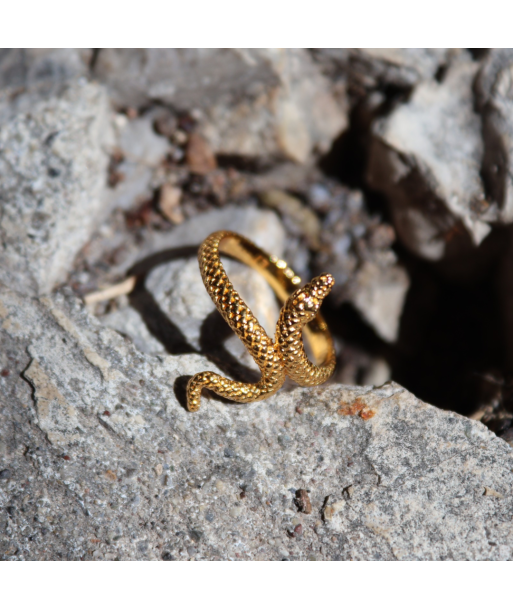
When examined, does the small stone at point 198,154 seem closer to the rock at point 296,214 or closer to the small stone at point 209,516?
the rock at point 296,214

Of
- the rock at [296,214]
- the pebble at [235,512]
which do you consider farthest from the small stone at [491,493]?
the rock at [296,214]


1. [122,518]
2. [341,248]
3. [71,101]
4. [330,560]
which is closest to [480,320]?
[341,248]

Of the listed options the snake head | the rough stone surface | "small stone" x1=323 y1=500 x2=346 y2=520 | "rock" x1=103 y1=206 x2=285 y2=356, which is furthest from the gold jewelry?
"small stone" x1=323 y1=500 x2=346 y2=520

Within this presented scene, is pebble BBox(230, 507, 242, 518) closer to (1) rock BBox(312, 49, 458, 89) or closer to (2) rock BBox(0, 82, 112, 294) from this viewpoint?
(2) rock BBox(0, 82, 112, 294)

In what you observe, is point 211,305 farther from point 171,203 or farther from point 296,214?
point 296,214

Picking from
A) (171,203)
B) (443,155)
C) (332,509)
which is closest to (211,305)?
(171,203)

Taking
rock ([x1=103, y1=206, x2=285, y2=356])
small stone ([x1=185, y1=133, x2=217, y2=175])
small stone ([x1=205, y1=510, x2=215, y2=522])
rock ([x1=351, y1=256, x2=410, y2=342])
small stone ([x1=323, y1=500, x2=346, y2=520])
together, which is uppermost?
small stone ([x1=185, y1=133, x2=217, y2=175])
